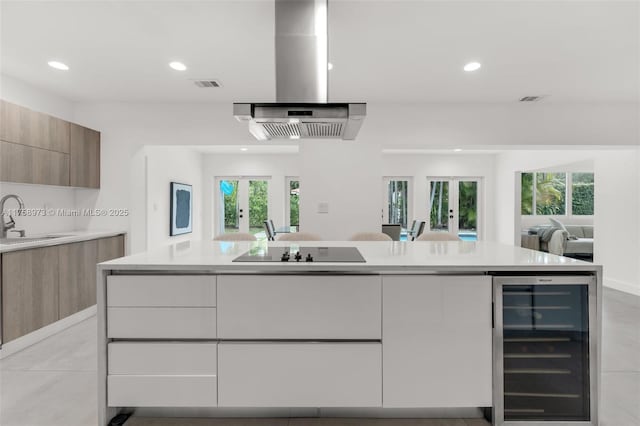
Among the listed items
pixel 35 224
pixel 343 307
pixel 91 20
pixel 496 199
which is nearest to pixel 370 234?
pixel 343 307

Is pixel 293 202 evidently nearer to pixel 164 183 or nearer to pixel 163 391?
pixel 164 183

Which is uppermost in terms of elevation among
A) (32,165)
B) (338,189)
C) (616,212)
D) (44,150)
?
(44,150)

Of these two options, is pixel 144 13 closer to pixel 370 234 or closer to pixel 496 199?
pixel 370 234

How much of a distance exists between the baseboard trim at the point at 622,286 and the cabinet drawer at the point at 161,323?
555cm

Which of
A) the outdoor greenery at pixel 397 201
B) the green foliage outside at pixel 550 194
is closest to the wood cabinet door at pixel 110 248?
the outdoor greenery at pixel 397 201

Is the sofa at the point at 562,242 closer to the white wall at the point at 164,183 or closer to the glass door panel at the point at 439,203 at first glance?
the glass door panel at the point at 439,203

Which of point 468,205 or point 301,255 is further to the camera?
point 468,205

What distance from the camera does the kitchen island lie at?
1.85 metres

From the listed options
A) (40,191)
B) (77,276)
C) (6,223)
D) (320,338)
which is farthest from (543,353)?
(40,191)

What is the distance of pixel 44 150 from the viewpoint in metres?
3.55

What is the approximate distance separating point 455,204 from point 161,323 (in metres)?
8.06

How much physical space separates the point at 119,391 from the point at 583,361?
2369 millimetres

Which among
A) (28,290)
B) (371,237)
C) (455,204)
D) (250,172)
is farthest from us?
(455,204)

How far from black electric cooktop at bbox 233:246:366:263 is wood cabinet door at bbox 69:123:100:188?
2.84 meters
